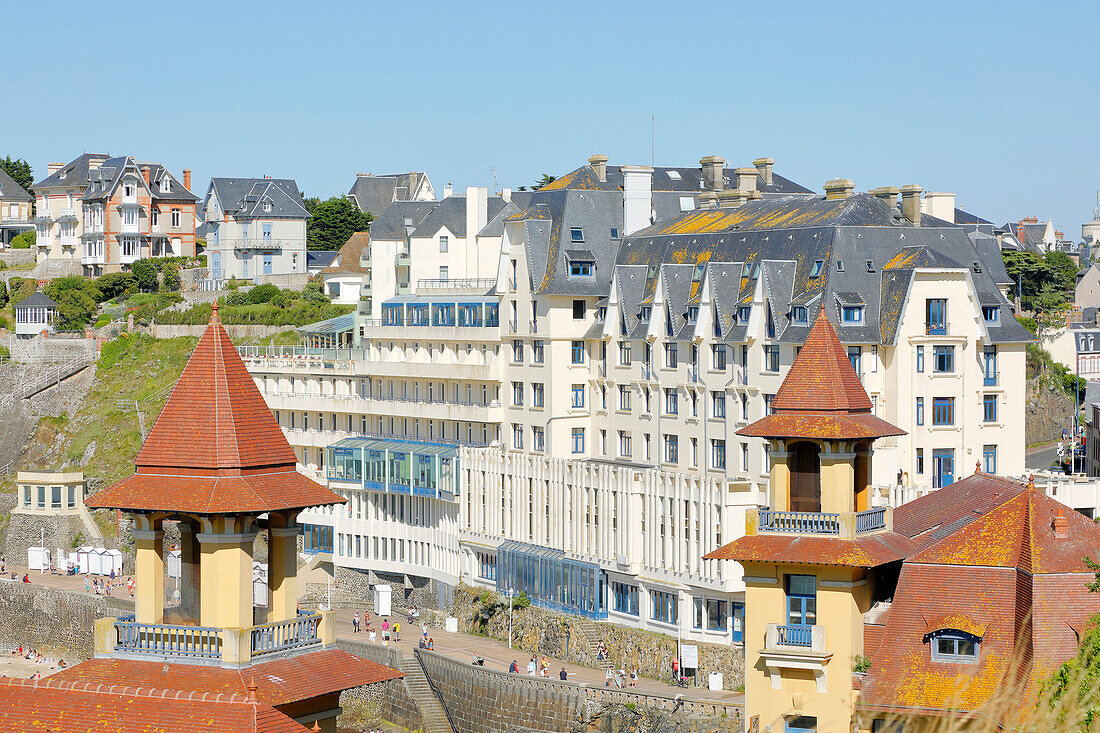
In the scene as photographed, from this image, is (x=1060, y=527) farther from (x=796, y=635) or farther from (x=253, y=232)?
(x=253, y=232)

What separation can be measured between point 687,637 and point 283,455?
45.2m

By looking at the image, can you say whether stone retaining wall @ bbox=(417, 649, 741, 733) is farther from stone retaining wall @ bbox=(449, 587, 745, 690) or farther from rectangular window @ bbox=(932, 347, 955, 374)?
rectangular window @ bbox=(932, 347, 955, 374)

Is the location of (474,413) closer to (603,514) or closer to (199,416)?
(603,514)

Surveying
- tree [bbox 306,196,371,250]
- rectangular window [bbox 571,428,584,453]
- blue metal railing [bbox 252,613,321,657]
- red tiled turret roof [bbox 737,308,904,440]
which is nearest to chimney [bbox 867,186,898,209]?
rectangular window [bbox 571,428,584,453]

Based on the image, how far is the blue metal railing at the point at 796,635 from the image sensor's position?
42500 mm

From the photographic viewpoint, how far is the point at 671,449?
277ft

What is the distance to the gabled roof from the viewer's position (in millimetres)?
168375

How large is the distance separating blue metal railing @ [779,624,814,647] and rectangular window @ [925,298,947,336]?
35.4 metres

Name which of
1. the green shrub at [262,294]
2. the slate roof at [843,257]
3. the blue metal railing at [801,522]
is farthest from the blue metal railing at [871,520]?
the green shrub at [262,294]

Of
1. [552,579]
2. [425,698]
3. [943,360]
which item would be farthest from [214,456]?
[552,579]

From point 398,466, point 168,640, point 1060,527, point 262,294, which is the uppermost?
point 262,294

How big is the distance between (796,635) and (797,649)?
1.09 feet

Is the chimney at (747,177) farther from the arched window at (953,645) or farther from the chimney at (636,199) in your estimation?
the arched window at (953,645)

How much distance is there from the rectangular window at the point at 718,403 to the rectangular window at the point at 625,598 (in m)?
8.95
